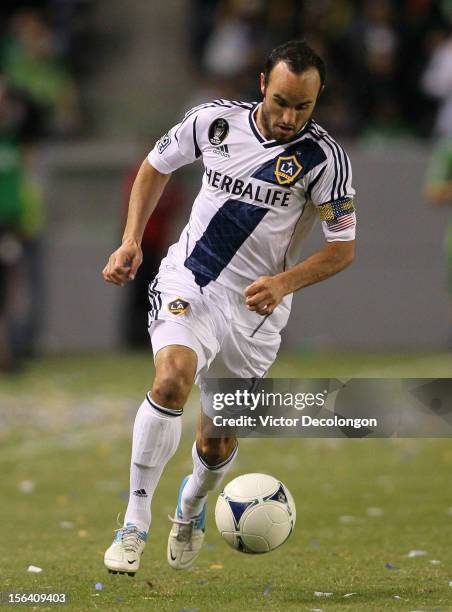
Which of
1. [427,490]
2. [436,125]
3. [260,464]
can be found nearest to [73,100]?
[436,125]

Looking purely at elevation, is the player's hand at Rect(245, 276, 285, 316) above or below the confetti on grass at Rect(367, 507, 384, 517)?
below

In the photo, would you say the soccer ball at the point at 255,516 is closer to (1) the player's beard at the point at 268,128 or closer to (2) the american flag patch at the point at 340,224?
(2) the american flag patch at the point at 340,224

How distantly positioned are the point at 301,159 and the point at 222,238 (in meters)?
0.55

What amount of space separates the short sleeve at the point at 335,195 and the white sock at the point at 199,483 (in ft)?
4.21

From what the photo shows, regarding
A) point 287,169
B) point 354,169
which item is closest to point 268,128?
point 287,169

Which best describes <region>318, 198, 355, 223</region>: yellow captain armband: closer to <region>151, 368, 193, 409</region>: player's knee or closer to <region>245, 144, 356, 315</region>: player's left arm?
<region>245, 144, 356, 315</region>: player's left arm

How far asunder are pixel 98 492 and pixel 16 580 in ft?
9.17

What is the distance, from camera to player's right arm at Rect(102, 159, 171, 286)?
589 cm

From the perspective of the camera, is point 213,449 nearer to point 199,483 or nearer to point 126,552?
point 199,483

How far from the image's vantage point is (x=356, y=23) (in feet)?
58.1

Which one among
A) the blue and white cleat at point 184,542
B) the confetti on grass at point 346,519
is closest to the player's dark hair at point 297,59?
the blue and white cleat at point 184,542

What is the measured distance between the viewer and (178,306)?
6086 millimetres

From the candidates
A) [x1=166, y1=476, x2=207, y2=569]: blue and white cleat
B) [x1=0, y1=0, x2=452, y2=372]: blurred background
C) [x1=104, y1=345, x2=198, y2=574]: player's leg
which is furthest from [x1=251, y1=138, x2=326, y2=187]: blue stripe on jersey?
[x1=0, y1=0, x2=452, y2=372]: blurred background

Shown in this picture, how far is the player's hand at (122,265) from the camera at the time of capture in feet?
19.3
